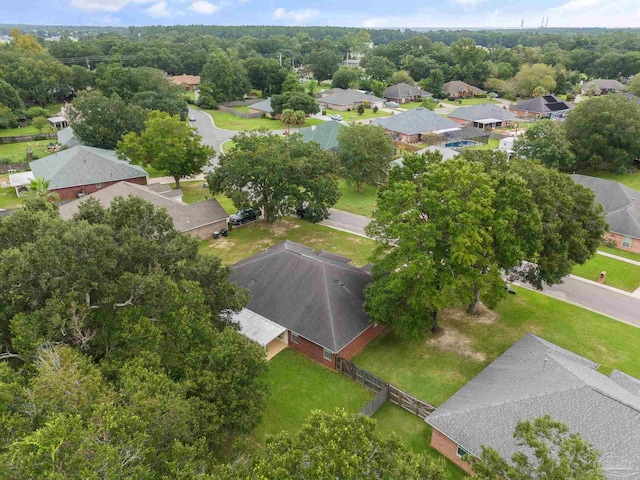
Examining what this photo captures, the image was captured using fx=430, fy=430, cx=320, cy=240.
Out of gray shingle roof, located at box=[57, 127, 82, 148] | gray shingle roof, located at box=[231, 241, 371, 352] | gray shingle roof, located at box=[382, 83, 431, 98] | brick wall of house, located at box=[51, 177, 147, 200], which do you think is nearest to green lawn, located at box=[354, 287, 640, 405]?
gray shingle roof, located at box=[231, 241, 371, 352]

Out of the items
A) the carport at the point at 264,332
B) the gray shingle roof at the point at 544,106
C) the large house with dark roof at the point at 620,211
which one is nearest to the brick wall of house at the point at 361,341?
the carport at the point at 264,332

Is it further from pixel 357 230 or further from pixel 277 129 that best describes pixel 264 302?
pixel 277 129

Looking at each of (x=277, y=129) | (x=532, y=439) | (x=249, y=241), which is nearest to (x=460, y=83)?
(x=277, y=129)

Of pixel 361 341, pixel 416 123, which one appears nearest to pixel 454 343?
pixel 361 341

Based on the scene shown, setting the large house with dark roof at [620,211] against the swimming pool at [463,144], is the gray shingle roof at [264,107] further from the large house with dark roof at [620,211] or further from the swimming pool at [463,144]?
the large house with dark roof at [620,211]

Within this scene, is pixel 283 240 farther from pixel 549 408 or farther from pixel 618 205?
pixel 618 205

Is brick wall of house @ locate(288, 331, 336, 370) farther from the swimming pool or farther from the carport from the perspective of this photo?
the swimming pool
